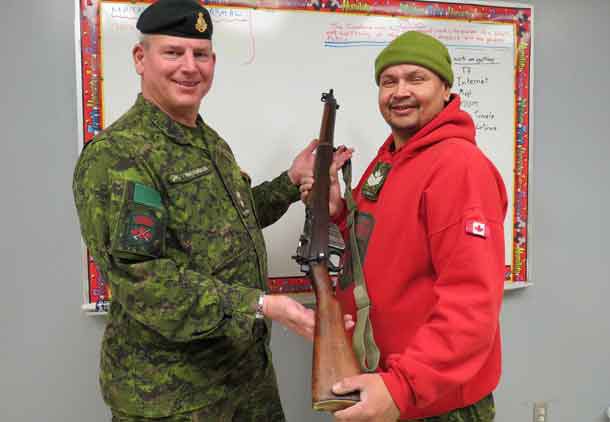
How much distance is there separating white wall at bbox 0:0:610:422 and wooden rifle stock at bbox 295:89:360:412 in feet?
2.86

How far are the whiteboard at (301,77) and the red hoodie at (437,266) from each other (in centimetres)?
71

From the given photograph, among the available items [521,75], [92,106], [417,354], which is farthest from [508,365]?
[92,106]

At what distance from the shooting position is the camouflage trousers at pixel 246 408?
1264mm

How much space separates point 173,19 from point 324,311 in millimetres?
816

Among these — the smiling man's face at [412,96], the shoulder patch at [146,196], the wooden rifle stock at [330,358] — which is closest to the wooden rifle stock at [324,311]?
the wooden rifle stock at [330,358]

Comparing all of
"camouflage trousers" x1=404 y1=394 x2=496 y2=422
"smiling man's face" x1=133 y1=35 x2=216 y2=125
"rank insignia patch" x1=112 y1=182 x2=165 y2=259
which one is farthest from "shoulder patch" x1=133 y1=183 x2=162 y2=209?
"camouflage trousers" x1=404 y1=394 x2=496 y2=422

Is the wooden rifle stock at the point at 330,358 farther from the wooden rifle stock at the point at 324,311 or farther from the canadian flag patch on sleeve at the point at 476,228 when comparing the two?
the canadian flag patch on sleeve at the point at 476,228

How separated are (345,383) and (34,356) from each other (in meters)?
1.38

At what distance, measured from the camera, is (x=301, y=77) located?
1925mm

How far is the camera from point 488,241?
103cm

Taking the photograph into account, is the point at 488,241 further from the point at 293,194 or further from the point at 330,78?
the point at 330,78

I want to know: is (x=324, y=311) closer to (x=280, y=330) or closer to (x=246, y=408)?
(x=246, y=408)

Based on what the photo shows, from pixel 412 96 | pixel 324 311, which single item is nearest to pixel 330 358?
pixel 324 311

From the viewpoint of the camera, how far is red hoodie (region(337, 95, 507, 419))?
1.01m
